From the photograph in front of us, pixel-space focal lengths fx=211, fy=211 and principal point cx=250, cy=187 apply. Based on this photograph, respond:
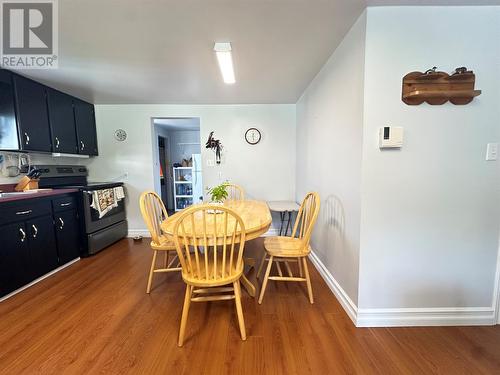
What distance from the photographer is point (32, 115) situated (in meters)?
2.43

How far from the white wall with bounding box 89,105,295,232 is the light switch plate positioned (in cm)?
236

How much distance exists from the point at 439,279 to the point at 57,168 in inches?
176

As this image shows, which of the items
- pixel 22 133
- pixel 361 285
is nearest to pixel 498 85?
pixel 361 285

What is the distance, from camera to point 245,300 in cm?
186

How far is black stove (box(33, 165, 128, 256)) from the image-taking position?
278 centimetres

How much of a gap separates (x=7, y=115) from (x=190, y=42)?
215 centimetres

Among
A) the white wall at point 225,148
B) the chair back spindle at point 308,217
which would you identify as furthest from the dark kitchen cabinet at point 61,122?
the chair back spindle at point 308,217

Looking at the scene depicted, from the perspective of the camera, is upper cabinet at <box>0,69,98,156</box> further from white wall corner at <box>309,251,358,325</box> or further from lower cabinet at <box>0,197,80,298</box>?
white wall corner at <box>309,251,358,325</box>

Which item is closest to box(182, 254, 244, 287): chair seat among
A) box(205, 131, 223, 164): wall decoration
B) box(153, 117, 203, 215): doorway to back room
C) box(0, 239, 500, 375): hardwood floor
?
box(0, 239, 500, 375): hardwood floor

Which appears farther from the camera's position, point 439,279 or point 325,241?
point 325,241

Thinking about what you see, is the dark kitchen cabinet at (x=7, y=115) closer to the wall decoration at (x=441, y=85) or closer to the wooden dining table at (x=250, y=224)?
the wooden dining table at (x=250, y=224)

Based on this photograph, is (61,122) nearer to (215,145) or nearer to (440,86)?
(215,145)

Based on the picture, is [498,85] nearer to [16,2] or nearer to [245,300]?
[245,300]

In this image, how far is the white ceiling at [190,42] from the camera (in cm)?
140
